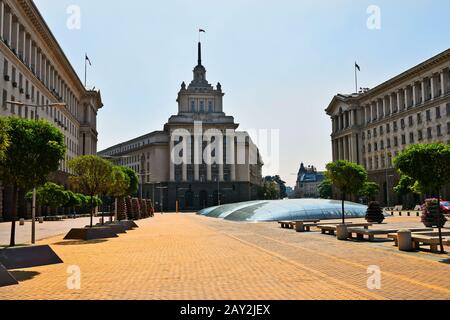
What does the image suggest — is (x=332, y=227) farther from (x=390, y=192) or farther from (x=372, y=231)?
(x=390, y=192)

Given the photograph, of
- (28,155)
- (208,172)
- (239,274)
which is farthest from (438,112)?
(28,155)

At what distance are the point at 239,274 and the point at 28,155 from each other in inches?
300

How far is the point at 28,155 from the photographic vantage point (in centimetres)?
1399

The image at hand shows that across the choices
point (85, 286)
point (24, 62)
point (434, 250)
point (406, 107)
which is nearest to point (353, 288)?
point (85, 286)

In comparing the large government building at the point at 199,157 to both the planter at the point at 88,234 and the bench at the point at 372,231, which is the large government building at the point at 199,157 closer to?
the planter at the point at 88,234

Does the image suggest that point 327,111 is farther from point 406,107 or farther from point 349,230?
point 349,230

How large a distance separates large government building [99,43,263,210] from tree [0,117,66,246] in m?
98.0

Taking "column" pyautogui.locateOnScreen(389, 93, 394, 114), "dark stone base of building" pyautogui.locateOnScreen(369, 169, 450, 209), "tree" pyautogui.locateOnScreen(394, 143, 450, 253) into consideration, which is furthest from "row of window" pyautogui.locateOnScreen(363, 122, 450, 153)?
"tree" pyautogui.locateOnScreen(394, 143, 450, 253)

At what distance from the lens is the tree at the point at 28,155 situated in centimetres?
1370

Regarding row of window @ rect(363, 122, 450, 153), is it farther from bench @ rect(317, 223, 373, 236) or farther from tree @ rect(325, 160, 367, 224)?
bench @ rect(317, 223, 373, 236)

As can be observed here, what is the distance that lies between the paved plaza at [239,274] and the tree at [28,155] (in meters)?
2.90

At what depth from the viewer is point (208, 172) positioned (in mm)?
119625

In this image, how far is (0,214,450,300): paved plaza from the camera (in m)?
9.23
